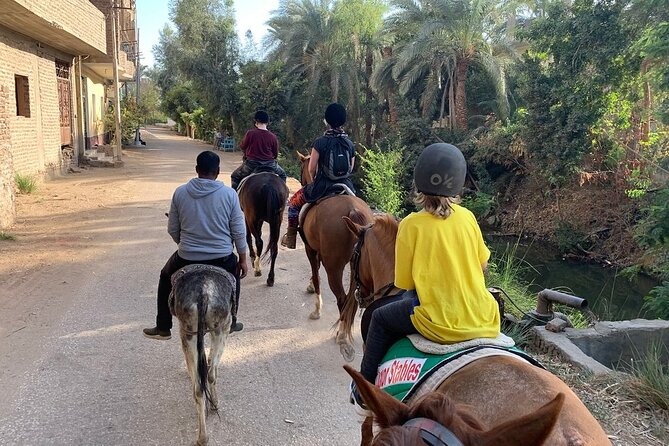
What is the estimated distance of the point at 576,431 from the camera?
1.81 meters

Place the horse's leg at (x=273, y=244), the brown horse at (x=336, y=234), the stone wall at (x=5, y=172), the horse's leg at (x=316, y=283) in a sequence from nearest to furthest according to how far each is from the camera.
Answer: the brown horse at (x=336, y=234) → the horse's leg at (x=316, y=283) → the horse's leg at (x=273, y=244) → the stone wall at (x=5, y=172)

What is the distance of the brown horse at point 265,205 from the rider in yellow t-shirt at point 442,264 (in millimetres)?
4863

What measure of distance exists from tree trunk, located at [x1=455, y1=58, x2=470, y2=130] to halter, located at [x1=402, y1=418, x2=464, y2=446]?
28.3 meters

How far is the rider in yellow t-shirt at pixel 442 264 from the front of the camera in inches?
101

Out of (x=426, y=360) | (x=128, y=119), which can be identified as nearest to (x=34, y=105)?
(x=128, y=119)

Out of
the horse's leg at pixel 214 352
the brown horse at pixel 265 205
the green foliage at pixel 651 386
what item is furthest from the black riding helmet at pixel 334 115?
the green foliage at pixel 651 386

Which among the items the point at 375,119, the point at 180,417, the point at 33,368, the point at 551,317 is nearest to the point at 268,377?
the point at 180,417

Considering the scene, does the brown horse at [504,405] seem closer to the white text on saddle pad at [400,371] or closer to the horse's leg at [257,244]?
the white text on saddle pad at [400,371]

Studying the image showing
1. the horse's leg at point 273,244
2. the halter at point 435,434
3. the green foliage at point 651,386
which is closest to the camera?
the halter at point 435,434

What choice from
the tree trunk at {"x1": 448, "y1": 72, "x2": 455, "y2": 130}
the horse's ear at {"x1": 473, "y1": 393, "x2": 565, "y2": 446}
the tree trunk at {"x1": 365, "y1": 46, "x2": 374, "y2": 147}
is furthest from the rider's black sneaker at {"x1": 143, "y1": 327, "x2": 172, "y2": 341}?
the tree trunk at {"x1": 365, "y1": 46, "x2": 374, "y2": 147}

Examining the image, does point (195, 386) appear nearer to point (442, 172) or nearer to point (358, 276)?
point (358, 276)

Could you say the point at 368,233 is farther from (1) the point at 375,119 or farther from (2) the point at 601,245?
(1) the point at 375,119

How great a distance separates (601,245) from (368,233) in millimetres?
18812

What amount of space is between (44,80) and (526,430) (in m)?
19.4
